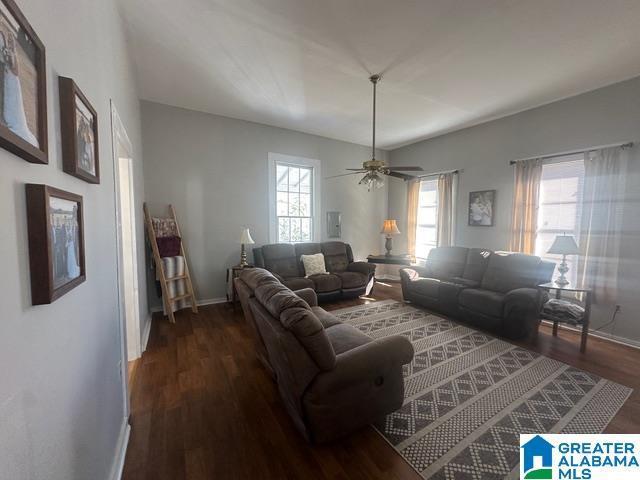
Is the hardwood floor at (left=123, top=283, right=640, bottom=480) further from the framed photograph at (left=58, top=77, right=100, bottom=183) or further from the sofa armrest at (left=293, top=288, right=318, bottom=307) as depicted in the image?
the framed photograph at (left=58, top=77, right=100, bottom=183)

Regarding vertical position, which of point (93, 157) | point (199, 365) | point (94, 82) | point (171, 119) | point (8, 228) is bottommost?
point (199, 365)

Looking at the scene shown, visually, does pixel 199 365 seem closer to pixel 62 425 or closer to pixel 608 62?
pixel 62 425

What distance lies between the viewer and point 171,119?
3906 mm

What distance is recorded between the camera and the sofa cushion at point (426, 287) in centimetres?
390

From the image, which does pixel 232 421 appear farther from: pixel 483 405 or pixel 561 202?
pixel 561 202

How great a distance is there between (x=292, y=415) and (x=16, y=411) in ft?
5.04

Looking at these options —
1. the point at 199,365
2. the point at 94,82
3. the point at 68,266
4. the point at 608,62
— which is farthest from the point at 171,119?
the point at 608,62

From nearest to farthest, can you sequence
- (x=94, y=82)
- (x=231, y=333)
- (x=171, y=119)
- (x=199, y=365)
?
(x=94, y=82) → (x=199, y=365) → (x=231, y=333) → (x=171, y=119)

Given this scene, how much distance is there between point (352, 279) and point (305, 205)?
5.74ft

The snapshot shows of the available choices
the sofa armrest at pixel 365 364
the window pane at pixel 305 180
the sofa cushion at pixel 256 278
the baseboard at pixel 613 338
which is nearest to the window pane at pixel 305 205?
the window pane at pixel 305 180

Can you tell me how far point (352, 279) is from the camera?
4512 mm

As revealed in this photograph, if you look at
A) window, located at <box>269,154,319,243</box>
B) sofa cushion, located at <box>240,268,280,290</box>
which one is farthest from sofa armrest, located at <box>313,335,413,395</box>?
window, located at <box>269,154,319,243</box>

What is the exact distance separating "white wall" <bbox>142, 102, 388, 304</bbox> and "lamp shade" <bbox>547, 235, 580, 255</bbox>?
3988 mm

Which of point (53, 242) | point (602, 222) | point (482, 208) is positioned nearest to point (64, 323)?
point (53, 242)
